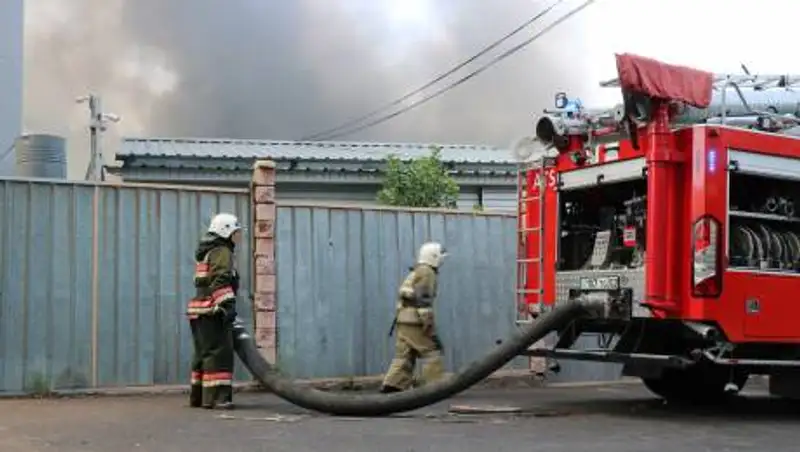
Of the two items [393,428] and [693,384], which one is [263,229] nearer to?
[393,428]

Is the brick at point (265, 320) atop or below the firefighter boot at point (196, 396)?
atop

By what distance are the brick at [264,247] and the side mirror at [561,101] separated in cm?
322

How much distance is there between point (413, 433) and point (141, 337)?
369 centimetres

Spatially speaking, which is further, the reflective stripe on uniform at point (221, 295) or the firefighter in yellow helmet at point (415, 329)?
the firefighter in yellow helmet at point (415, 329)

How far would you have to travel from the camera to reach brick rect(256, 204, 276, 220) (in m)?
10.5

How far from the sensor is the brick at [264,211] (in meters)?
10.5

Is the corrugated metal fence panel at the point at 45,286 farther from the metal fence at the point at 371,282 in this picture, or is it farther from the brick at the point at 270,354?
the metal fence at the point at 371,282

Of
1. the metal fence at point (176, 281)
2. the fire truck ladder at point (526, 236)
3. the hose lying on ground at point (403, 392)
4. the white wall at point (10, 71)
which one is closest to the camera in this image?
the hose lying on ground at point (403, 392)

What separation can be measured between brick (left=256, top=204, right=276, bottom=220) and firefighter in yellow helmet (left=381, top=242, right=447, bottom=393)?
1620 millimetres

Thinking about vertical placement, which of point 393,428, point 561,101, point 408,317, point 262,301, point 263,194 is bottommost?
point 393,428

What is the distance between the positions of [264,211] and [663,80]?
422 cm

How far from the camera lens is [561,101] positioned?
9.46m

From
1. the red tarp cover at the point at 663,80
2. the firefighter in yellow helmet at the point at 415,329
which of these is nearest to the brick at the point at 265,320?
the firefighter in yellow helmet at the point at 415,329

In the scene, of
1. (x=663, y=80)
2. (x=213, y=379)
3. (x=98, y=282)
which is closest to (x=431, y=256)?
(x=213, y=379)
